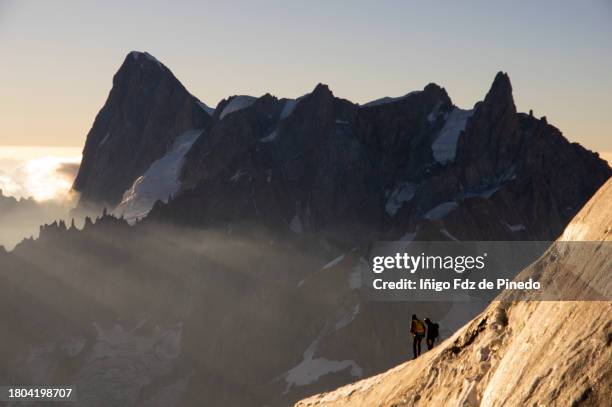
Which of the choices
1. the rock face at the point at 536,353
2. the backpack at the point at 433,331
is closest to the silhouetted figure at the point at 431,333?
the backpack at the point at 433,331

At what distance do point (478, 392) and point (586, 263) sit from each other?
207 inches

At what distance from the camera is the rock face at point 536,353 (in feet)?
99.0

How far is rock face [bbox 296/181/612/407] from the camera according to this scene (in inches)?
1188

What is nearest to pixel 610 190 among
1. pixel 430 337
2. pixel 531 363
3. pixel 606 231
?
pixel 606 231

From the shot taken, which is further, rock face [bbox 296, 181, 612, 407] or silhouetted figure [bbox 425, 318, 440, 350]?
silhouetted figure [bbox 425, 318, 440, 350]

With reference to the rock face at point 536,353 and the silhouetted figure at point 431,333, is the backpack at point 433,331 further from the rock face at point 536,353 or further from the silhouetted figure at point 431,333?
the rock face at point 536,353

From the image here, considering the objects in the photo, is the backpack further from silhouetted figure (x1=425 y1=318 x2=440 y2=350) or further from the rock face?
the rock face

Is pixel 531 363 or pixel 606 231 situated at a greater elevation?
pixel 606 231

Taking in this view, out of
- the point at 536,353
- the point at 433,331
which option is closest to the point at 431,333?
the point at 433,331

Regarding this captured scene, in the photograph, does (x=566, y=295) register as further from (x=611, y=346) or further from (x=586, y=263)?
(x=611, y=346)

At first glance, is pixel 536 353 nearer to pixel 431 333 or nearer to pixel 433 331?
pixel 431 333

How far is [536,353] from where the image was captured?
108 feet

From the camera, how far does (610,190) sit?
36.4 m

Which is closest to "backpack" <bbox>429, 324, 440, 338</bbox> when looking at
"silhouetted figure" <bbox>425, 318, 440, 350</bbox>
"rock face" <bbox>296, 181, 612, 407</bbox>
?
"silhouetted figure" <bbox>425, 318, 440, 350</bbox>
